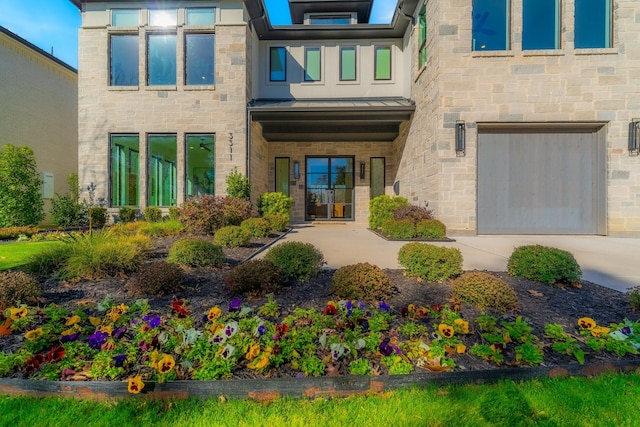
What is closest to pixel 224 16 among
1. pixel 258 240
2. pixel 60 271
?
pixel 258 240

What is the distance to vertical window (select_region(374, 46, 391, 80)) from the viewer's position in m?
11.0

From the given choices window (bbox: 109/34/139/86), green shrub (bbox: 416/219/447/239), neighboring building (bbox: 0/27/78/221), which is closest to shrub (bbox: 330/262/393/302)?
green shrub (bbox: 416/219/447/239)

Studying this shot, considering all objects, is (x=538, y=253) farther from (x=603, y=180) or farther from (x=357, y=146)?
(x=357, y=146)

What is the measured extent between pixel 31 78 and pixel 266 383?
15.7 meters

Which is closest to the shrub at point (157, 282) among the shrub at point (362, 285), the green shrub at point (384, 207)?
the shrub at point (362, 285)

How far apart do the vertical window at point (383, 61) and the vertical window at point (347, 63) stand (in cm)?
83

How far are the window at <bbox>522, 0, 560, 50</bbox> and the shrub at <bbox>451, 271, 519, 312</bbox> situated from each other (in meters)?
7.76

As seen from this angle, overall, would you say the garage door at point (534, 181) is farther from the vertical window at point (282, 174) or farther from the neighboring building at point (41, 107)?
the neighboring building at point (41, 107)

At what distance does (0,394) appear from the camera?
1748 mm

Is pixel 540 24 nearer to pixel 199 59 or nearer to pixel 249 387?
pixel 199 59

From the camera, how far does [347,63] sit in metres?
11.1

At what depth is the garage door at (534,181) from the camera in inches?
303

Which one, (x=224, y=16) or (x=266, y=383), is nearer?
(x=266, y=383)

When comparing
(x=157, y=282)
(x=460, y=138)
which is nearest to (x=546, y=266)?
(x=157, y=282)
